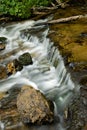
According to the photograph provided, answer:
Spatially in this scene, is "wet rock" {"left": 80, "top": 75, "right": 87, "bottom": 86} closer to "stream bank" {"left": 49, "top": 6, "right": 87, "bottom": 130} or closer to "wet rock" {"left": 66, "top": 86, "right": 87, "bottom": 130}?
"stream bank" {"left": 49, "top": 6, "right": 87, "bottom": 130}

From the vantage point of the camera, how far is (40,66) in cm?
916

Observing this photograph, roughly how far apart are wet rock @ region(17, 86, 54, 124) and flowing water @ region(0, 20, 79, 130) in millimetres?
226

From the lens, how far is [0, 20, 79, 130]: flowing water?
722 cm

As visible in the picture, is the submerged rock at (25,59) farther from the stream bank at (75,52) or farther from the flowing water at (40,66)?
the stream bank at (75,52)

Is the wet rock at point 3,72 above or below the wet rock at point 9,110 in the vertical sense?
below

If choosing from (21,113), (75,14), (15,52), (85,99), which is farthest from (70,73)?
(75,14)

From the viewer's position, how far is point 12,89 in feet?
26.2

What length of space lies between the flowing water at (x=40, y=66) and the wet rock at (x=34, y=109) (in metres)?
0.23

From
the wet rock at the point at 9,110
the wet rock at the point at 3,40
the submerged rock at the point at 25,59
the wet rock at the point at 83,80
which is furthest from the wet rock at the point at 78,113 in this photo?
the wet rock at the point at 3,40

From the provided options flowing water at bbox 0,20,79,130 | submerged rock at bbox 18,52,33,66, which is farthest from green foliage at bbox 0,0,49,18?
submerged rock at bbox 18,52,33,66

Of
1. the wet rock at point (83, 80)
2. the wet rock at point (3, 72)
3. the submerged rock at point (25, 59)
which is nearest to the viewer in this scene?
the wet rock at point (83, 80)

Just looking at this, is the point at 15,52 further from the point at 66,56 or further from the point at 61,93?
the point at 61,93

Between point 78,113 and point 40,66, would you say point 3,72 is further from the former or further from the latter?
point 78,113

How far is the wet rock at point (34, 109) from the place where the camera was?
20.3 ft
